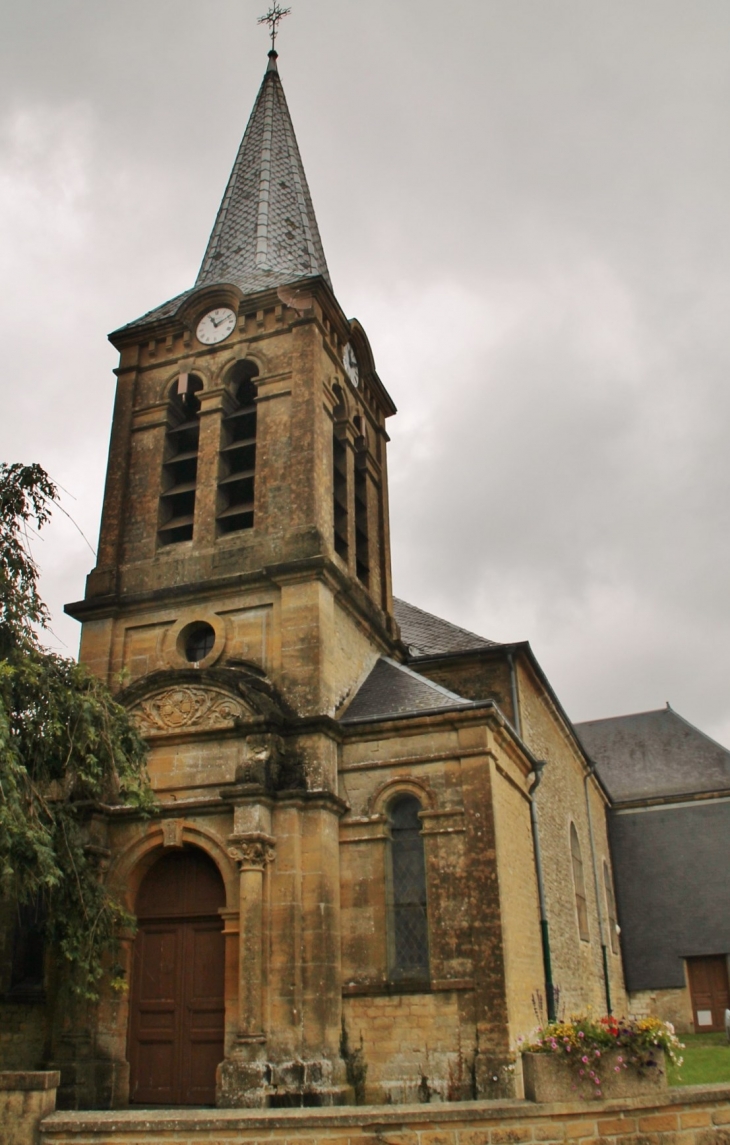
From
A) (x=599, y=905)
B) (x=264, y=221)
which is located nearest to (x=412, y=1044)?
(x=599, y=905)

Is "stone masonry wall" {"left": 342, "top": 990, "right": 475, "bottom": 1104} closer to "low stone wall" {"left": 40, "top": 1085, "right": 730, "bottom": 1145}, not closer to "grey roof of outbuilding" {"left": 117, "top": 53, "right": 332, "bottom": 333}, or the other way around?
"low stone wall" {"left": 40, "top": 1085, "right": 730, "bottom": 1145}

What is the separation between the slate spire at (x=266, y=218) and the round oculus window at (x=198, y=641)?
23.3 feet

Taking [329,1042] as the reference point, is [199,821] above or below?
above

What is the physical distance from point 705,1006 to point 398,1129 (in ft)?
78.5

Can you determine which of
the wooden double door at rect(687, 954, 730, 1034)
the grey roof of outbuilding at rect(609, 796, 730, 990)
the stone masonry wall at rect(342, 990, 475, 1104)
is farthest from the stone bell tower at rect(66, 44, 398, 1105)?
the wooden double door at rect(687, 954, 730, 1034)

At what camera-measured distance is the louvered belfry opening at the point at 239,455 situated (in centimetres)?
1694

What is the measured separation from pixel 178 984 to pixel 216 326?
39.5ft

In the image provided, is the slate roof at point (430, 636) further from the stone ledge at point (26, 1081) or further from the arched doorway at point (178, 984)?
the stone ledge at point (26, 1081)

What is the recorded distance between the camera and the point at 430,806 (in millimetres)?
13492

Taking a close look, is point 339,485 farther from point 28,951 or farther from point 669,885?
point 669,885

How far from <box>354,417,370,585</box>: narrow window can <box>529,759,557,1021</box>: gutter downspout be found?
5.11 metres

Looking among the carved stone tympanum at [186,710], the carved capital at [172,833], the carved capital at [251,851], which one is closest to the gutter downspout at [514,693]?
the carved stone tympanum at [186,710]

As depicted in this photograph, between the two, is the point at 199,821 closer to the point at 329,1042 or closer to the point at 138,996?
the point at 138,996

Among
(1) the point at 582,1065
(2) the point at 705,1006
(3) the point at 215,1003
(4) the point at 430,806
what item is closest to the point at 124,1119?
(1) the point at 582,1065
